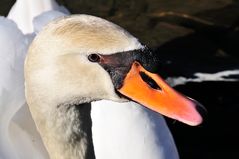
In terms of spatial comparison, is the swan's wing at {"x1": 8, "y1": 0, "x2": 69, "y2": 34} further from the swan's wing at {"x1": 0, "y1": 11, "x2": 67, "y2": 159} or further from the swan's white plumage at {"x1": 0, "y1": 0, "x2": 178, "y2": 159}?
the swan's wing at {"x1": 0, "y1": 11, "x2": 67, "y2": 159}

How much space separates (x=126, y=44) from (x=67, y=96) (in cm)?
30

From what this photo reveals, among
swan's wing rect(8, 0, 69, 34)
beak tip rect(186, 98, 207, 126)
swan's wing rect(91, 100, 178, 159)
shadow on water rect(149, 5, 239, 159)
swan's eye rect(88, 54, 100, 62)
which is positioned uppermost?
swan's eye rect(88, 54, 100, 62)

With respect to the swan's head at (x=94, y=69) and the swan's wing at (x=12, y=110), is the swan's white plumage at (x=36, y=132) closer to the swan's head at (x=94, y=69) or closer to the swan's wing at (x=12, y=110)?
the swan's wing at (x=12, y=110)

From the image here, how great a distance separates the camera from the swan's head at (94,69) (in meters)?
2.53

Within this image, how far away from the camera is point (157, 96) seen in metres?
2.60

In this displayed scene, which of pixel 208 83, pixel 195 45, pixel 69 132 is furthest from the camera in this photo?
pixel 195 45

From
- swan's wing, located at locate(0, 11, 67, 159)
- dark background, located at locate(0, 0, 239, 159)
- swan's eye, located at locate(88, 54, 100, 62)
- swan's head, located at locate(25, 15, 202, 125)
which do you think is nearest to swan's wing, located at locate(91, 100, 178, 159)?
swan's wing, located at locate(0, 11, 67, 159)

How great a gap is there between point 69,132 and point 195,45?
299 centimetres

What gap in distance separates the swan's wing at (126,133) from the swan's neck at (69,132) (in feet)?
2.63

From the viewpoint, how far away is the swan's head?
8.29 ft

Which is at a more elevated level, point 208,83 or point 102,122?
point 102,122

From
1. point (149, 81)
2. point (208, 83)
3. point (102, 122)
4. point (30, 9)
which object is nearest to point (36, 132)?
point (102, 122)

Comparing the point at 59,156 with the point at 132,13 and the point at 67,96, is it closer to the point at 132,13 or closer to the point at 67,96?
the point at 67,96

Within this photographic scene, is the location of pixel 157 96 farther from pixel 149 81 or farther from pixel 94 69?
pixel 94 69
